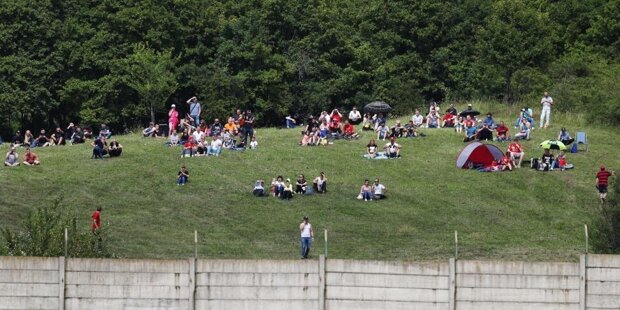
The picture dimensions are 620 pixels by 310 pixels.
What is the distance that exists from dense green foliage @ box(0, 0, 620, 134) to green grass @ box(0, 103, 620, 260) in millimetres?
23670

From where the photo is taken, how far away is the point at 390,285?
3962 cm

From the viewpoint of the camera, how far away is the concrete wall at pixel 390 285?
39594mm

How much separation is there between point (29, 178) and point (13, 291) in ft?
82.3

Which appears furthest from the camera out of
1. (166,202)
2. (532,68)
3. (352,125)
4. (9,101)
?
(532,68)

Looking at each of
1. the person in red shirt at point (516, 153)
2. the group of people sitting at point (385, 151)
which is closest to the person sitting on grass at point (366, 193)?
the group of people sitting at point (385, 151)

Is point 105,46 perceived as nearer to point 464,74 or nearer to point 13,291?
point 464,74

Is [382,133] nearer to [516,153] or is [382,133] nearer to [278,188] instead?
[516,153]

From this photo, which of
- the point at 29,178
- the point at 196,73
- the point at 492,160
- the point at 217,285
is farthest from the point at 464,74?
the point at 217,285

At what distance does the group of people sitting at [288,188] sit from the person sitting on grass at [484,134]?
10579mm

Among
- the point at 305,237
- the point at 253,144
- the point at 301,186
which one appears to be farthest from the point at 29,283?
the point at 253,144

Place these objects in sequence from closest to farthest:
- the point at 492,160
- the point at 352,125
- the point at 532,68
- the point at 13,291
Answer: the point at 13,291
the point at 492,160
the point at 352,125
the point at 532,68

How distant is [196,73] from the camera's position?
98312 mm

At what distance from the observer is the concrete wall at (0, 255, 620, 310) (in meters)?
39.5

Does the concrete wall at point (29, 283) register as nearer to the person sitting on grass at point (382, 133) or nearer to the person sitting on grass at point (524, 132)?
the person sitting on grass at point (382, 133)
